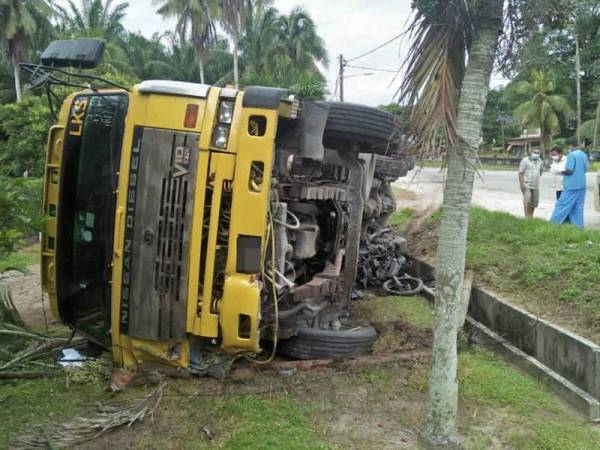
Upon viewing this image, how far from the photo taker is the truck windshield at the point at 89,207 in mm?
3965

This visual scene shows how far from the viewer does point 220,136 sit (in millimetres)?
3725

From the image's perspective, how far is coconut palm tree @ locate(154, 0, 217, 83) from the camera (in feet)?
105

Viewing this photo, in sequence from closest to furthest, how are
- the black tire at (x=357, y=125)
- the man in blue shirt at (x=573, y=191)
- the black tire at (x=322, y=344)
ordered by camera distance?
1. the black tire at (x=322, y=344)
2. the black tire at (x=357, y=125)
3. the man in blue shirt at (x=573, y=191)

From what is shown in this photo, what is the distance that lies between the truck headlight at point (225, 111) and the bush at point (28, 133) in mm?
10443

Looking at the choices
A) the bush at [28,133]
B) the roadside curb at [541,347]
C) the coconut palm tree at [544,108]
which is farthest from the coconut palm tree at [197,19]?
the roadside curb at [541,347]

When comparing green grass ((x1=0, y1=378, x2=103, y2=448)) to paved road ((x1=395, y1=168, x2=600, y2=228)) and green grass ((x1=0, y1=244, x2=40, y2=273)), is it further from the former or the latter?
paved road ((x1=395, y1=168, x2=600, y2=228))

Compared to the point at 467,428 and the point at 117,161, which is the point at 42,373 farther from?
the point at 467,428

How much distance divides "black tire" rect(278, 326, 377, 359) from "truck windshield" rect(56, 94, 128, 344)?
1.39 meters

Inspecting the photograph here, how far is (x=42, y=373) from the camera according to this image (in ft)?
14.0

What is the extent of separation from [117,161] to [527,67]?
263 cm

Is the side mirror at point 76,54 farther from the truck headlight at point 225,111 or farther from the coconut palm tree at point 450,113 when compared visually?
the coconut palm tree at point 450,113

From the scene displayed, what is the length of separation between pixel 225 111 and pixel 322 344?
6.21 feet

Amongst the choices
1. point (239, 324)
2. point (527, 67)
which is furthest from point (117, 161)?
point (527, 67)

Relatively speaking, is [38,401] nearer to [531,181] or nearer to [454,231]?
[454,231]
